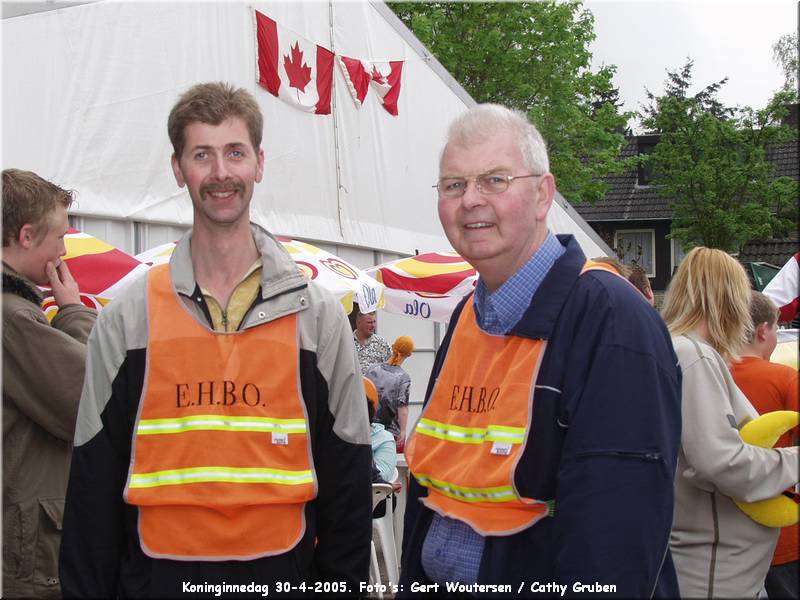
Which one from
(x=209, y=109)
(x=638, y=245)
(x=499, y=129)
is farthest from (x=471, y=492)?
(x=638, y=245)

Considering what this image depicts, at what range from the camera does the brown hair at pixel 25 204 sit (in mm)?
3586

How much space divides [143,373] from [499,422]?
1.12 m

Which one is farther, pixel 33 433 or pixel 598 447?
pixel 33 433

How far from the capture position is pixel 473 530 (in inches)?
102

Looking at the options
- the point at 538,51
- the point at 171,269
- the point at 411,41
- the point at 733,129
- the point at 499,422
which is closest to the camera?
the point at 499,422

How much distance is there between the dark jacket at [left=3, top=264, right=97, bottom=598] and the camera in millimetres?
3250

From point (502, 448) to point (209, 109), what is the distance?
1430 millimetres

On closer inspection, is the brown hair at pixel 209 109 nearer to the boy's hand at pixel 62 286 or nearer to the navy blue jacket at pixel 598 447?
the boy's hand at pixel 62 286

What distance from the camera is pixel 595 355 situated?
238 centimetres

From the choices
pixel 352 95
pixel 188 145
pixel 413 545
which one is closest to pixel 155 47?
pixel 352 95

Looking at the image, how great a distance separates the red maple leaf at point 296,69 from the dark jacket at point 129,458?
36.8 feet

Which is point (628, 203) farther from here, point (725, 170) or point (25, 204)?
point (25, 204)

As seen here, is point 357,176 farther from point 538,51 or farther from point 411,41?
point 538,51

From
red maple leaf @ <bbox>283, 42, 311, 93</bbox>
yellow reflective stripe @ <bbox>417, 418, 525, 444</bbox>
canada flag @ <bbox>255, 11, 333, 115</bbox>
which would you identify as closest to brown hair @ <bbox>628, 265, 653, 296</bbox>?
yellow reflective stripe @ <bbox>417, 418, 525, 444</bbox>
